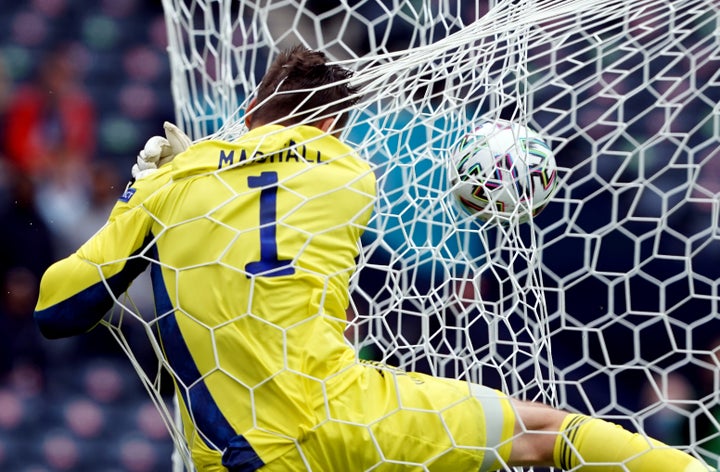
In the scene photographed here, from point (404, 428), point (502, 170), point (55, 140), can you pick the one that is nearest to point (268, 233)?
point (404, 428)

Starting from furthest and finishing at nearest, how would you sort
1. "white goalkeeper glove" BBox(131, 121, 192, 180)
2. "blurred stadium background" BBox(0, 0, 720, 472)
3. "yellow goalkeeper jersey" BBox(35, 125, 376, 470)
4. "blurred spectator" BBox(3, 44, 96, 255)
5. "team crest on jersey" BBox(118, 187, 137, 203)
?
"blurred spectator" BBox(3, 44, 96, 255)
"blurred stadium background" BBox(0, 0, 720, 472)
"white goalkeeper glove" BBox(131, 121, 192, 180)
"team crest on jersey" BBox(118, 187, 137, 203)
"yellow goalkeeper jersey" BBox(35, 125, 376, 470)

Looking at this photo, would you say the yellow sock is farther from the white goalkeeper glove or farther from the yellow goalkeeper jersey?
the white goalkeeper glove

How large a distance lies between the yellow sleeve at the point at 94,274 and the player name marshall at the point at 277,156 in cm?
14

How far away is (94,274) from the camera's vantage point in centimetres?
167

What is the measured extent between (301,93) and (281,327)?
0.45 m

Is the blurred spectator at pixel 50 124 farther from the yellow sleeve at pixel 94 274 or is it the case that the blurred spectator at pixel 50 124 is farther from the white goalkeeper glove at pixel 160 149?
the yellow sleeve at pixel 94 274

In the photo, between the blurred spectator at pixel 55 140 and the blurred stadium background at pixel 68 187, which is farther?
the blurred spectator at pixel 55 140

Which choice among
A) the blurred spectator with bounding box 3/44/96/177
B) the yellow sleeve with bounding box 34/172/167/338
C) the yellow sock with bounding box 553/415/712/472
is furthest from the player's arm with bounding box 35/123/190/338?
the blurred spectator with bounding box 3/44/96/177

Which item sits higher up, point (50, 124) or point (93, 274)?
point (93, 274)

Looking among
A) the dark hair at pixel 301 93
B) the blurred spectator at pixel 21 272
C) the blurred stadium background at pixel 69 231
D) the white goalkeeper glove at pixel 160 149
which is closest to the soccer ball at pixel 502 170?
the dark hair at pixel 301 93

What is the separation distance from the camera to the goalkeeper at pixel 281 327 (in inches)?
64.1

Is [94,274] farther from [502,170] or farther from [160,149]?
[502,170]

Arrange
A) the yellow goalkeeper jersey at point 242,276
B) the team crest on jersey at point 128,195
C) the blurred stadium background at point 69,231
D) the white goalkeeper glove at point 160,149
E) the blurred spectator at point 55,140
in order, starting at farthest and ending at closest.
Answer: the blurred spectator at point 55,140
the blurred stadium background at point 69,231
the white goalkeeper glove at point 160,149
the team crest on jersey at point 128,195
the yellow goalkeeper jersey at point 242,276

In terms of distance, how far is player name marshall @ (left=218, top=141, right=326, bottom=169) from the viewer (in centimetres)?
169
